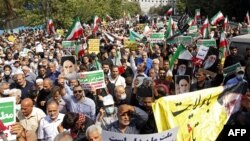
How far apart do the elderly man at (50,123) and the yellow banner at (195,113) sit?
5.84ft

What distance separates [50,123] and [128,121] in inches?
50.2

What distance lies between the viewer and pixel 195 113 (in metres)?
5.20

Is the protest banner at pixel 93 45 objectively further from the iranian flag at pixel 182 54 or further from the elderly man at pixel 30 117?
the elderly man at pixel 30 117

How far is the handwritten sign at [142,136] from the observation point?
14.8 feet

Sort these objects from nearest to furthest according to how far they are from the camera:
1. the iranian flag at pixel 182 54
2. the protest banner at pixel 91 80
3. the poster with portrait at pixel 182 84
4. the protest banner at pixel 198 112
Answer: the protest banner at pixel 198 112 → the poster with portrait at pixel 182 84 → the protest banner at pixel 91 80 → the iranian flag at pixel 182 54

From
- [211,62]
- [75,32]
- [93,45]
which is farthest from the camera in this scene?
[93,45]

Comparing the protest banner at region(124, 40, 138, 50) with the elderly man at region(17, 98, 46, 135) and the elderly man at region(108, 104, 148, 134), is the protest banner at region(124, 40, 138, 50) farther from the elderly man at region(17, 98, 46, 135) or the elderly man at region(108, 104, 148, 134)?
the elderly man at region(108, 104, 148, 134)

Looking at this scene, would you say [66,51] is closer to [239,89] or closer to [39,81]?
[39,81]

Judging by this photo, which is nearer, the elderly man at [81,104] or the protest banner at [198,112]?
the protest banner at [198,112]

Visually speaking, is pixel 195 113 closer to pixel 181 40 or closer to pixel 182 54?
pixel 182 54

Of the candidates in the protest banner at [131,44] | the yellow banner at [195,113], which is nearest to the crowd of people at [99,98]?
the yellow banner at [195,113]

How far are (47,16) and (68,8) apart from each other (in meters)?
1.91

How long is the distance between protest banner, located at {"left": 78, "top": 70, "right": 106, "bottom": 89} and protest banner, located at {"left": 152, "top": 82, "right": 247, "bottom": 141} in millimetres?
3464

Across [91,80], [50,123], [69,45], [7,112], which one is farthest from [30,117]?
[69,45]
